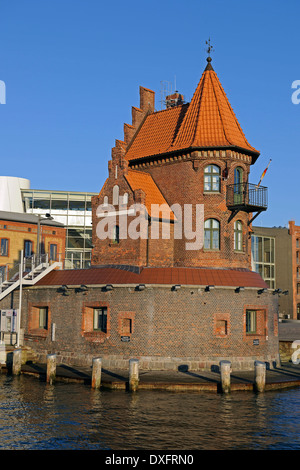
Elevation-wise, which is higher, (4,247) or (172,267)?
(4,247)

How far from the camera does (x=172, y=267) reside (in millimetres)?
32156

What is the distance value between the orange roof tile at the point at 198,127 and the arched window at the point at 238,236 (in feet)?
15.7

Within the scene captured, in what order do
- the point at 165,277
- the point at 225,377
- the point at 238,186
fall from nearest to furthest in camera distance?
the point at 225,377 → the point at 165,277 → the point at 238,186

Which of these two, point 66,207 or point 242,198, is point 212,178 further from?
point 66,207

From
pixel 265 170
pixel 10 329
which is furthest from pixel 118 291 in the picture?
pixel 265 170

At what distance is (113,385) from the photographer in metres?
25.7

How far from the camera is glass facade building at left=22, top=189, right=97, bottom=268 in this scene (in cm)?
7112

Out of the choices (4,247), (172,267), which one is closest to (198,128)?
(172,267)

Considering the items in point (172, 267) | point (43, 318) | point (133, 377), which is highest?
point (172, 267)

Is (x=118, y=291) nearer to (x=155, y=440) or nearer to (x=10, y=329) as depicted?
(x=10, y=329)

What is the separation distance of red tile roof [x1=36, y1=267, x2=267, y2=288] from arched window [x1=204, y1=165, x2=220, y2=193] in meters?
5.31

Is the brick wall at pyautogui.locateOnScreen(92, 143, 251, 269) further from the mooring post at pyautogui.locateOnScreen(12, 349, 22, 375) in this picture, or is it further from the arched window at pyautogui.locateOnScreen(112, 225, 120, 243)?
the mooring post at pyautogui.locateOnScreen(12, 349, 22, 375)

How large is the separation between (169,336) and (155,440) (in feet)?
39.2

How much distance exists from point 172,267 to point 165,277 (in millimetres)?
1880
